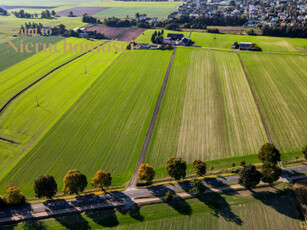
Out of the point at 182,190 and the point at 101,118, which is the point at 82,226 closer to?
the point at 182,190

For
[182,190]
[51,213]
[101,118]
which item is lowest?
[51,213]

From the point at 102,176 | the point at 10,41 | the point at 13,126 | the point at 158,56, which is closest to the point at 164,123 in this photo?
the point at 102,176

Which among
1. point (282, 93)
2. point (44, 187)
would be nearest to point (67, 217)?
point (44, 187)

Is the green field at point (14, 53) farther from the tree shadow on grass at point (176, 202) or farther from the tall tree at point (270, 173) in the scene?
the tall tree at point (270, 173)

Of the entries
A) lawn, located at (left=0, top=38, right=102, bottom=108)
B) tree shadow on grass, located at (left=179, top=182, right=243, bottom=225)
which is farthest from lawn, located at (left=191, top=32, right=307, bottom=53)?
tree shadow on grass, located at (left=179, top=182, right=243, bottom=225)

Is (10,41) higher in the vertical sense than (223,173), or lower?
higher
